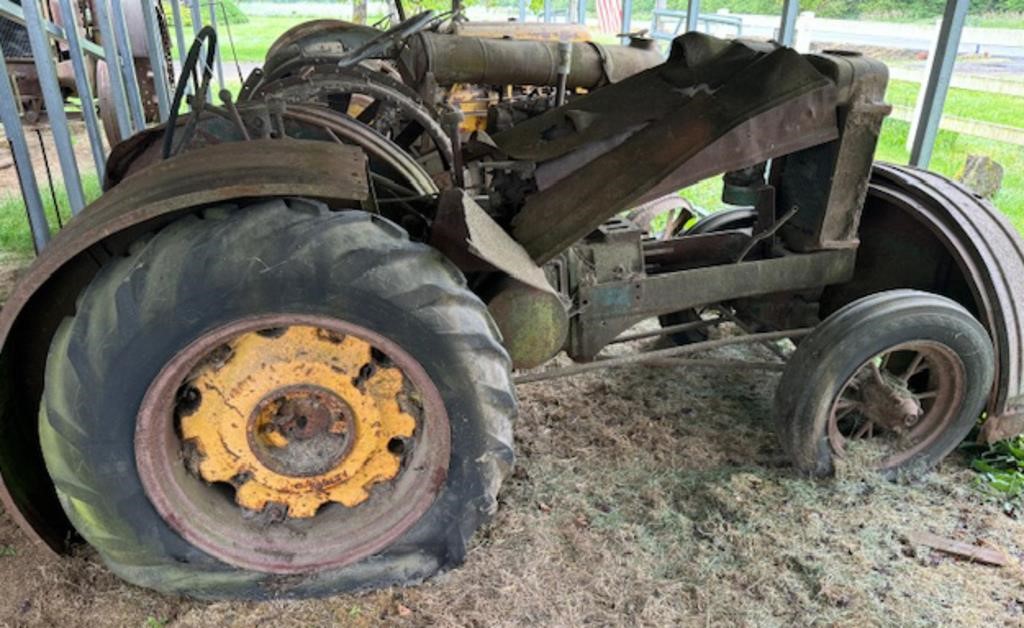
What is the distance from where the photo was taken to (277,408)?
2.25 meters

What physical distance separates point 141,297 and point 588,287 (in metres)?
1.54

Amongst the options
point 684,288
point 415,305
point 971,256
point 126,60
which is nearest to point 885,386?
point 971,256

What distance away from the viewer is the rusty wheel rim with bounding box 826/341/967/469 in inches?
112

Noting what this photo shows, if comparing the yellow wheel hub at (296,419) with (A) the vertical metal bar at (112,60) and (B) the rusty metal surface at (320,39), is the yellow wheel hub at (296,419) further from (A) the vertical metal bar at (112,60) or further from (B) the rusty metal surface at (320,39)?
(A) the vertical metal bar at (112,60)

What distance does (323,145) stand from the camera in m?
2.33

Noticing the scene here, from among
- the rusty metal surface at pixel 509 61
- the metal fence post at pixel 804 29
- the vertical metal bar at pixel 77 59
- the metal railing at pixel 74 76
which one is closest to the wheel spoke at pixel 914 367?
the rusty metal surface at pixel 509 61

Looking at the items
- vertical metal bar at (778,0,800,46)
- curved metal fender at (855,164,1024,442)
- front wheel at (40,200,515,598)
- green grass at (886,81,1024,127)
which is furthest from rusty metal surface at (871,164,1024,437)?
green grass at (886,81,1024,127)

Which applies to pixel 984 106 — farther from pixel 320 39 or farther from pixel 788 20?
pixel 320 39

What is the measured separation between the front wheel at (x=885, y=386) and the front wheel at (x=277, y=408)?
3.87 feet

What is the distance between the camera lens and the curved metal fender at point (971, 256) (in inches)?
112

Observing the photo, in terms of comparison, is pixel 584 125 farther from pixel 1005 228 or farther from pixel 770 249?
pixel 1005 228

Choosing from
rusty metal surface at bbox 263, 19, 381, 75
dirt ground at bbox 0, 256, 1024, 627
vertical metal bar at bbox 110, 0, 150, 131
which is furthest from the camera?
vertical metal bar at bbox 110, 0, 150, 131

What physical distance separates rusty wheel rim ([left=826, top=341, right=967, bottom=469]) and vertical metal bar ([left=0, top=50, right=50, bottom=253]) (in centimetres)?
344

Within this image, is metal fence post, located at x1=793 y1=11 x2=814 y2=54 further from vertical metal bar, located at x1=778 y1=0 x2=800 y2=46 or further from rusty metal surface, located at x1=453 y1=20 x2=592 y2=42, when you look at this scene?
vertical metal bar, located at x1=778 y1=0 x2=800 y2=46
